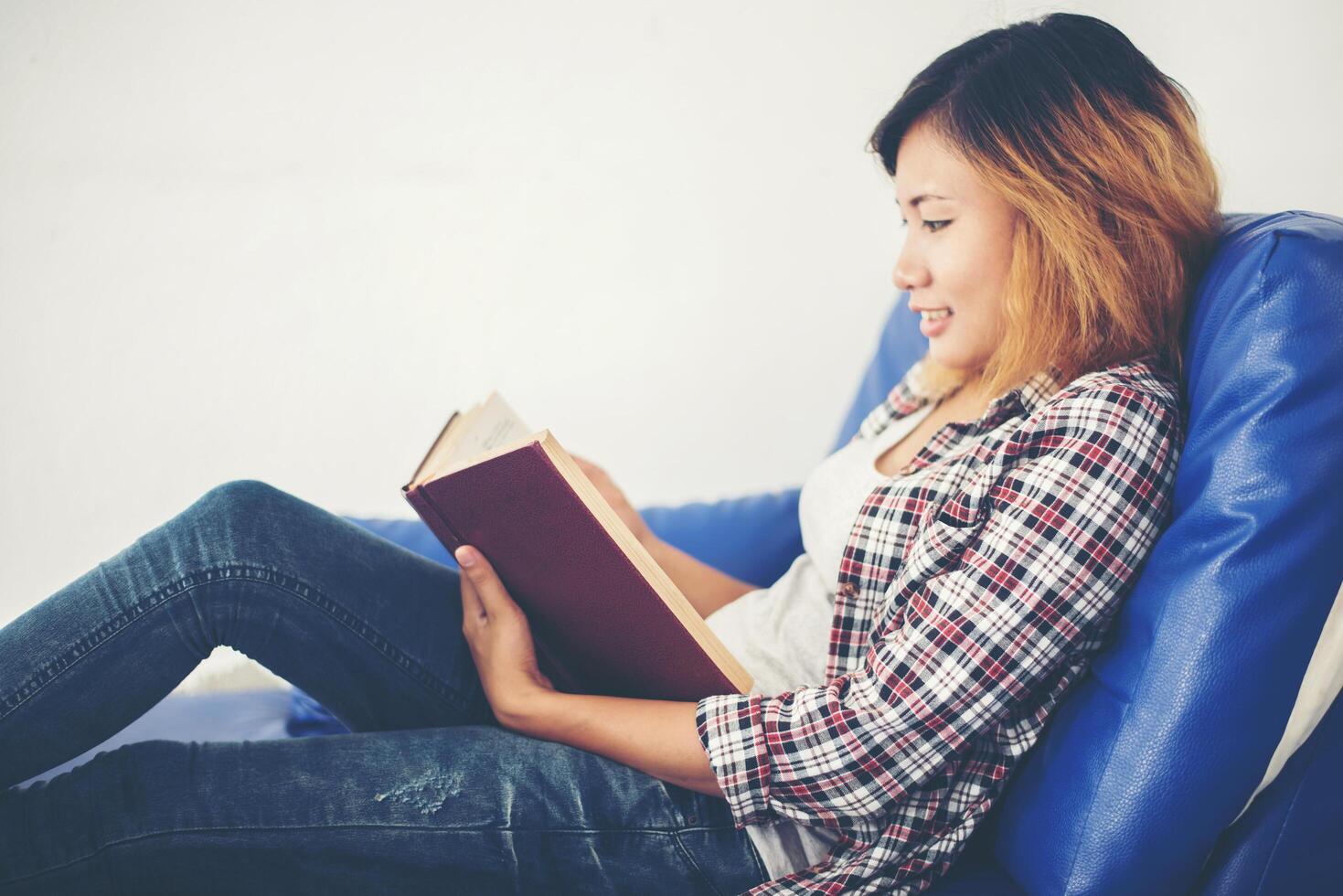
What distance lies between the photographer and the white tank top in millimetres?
974

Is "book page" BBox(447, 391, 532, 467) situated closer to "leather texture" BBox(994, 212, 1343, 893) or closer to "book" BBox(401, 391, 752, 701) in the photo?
"book" BBox(401, 391, 752, 701)

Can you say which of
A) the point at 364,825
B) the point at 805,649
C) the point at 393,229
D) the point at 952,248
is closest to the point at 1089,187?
the point at 952,248

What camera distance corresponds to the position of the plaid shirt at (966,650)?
722mm

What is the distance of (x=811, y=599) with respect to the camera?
1027 millimetres

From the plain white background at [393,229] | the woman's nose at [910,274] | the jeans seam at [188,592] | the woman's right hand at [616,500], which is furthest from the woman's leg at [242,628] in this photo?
the plain white background at [393,229]

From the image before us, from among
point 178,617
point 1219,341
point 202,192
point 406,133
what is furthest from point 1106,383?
point 202,192

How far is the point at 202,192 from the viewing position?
5.24 feet

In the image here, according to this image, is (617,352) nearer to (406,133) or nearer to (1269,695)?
(406,133)

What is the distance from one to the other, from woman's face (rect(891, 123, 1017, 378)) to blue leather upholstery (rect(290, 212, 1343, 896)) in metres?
0.21

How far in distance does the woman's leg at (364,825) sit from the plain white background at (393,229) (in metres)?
1.01

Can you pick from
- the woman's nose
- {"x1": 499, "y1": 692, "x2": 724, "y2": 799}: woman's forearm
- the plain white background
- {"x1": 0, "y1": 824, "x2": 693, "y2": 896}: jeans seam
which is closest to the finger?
{"x1": 499, "y1": 692, "x2": 724, "y2": 799}: woman's forearm

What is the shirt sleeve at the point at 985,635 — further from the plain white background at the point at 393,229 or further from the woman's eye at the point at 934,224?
the plain white background at the point at 393,229

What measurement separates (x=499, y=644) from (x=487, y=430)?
228 millimetres

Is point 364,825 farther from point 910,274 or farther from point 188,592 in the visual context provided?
point 910,274
